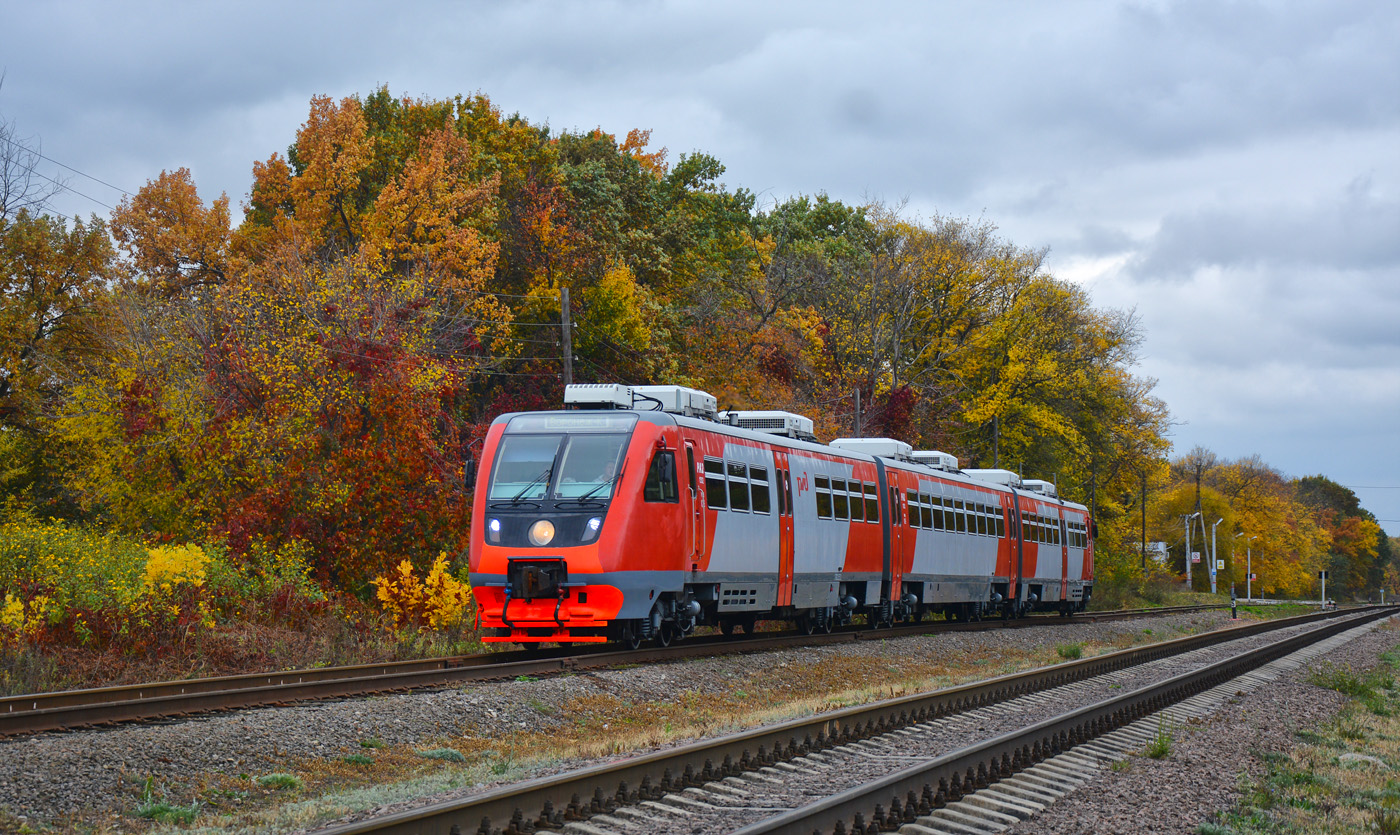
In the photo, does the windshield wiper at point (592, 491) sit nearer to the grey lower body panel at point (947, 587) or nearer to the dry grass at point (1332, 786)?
the dry grass at point (1332, 786)

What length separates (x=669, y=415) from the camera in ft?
58.5

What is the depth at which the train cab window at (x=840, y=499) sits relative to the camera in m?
23.3

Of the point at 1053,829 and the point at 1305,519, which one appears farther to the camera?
the point at 1305,519

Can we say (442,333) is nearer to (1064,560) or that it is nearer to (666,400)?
(666,400)

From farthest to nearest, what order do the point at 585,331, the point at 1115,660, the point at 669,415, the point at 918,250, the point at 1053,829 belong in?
1. the point at 918,250
2. the point at 585,331
3. the point at 1115,660
4. the point at 669,415
5. the point at 1053,829

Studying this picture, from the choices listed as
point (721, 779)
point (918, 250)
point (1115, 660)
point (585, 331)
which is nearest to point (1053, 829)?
point (721, 779)

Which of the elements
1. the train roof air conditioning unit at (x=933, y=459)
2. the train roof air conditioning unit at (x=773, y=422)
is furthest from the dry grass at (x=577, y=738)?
the train roof air conditioning unit at (x=933, y=459)

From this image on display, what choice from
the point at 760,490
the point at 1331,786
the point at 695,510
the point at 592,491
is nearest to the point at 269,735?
the point at 592,491

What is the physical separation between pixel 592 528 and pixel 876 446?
12.6 meters

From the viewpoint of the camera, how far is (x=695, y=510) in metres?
18.1

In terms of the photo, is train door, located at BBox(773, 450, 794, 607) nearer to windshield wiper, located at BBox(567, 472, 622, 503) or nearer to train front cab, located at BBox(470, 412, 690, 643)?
train front cab, located at BBox(470, 412, 690, 643)

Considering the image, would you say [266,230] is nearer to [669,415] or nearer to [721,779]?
[669,415]

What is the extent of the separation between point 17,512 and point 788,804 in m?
27.3

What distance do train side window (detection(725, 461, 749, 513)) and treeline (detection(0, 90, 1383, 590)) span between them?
20.4 ft
